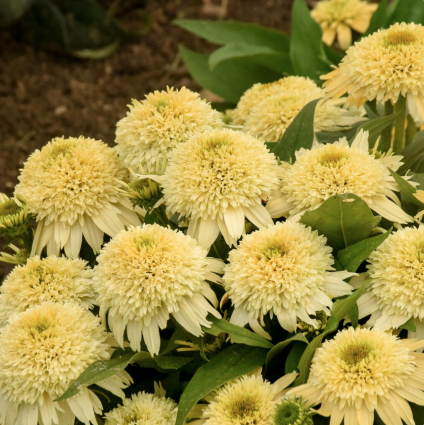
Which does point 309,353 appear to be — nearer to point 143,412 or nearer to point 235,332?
point 235,332

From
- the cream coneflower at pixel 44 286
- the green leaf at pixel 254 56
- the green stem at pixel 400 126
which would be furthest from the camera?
the green leaf at pixel 254 56

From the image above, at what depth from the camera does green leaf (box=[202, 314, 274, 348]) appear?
2.98 ft

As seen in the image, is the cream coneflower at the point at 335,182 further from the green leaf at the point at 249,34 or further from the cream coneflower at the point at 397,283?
the green leaf at the point at 249,34

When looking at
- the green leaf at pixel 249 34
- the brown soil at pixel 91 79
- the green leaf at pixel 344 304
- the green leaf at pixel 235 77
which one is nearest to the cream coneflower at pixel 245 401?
A: the green leaf at pixel 344 304

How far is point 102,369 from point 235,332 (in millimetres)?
211

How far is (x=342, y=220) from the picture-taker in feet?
3.13

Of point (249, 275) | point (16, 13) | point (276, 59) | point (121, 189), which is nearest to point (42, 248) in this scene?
point (121, 189)

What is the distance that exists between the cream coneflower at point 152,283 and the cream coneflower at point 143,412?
4.3 inches

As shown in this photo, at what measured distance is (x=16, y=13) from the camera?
8.70ft

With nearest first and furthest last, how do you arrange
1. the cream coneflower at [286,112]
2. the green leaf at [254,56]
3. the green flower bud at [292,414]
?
1. the green flower bud at [292,414]
2. the cream coneflower at [286,112]
3. the green leaf at [254,56]

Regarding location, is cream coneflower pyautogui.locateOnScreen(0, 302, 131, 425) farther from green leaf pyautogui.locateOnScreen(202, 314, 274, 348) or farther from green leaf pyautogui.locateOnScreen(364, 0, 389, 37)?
green leaf pyautogui.locateOnScreen(364, 0, 389, 37)

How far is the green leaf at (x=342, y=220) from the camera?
3.03 feet

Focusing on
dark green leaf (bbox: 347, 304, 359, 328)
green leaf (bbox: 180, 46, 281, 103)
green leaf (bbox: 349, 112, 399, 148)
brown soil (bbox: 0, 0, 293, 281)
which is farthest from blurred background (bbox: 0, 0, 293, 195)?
dark green leaf (bbox: 347, 304, 359, 328)

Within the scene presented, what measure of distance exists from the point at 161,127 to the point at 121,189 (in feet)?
0.45
